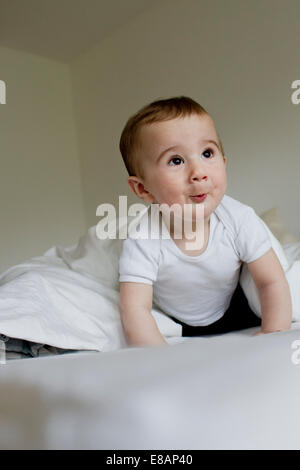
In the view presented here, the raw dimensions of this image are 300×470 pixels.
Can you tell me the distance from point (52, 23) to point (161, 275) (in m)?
2.87

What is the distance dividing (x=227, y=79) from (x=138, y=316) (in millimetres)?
2180

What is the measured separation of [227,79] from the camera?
2.74m

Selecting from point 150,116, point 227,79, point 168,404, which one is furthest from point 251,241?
point 227,79

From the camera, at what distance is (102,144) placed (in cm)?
370

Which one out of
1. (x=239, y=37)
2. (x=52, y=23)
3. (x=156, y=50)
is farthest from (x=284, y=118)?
(x=52, y=23)

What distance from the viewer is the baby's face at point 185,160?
92 centimetres

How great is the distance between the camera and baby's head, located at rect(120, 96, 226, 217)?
0.92m

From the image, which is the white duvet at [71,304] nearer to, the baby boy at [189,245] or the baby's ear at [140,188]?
the baby boy at [189,245]

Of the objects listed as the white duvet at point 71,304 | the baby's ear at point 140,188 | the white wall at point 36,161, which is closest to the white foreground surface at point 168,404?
the white duvet at point 71,304

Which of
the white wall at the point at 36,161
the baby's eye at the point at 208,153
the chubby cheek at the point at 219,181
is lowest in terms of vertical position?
A: the chubby cheek at the point at 219,181

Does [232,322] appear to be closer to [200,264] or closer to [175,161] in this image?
[200,264]

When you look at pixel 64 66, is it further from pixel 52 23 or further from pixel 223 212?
pixel 223 212

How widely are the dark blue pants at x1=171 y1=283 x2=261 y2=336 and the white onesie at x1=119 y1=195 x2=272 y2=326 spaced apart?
2 centimetres

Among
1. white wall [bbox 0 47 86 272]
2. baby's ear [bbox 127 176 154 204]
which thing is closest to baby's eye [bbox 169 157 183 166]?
→ baby's ear [bbox 127 176 154 204]
